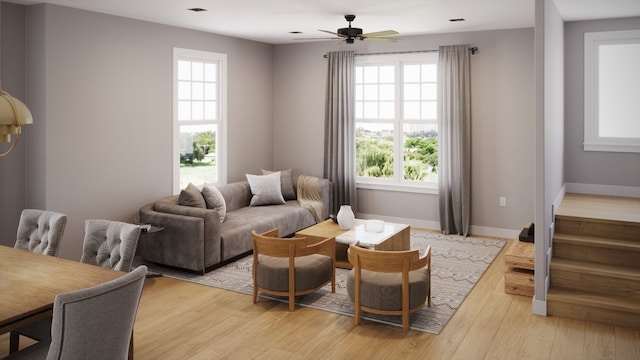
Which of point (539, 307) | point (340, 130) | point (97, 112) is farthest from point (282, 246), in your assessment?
point (340, 130)

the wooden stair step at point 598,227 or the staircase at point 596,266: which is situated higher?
the wooden stair step at point 598,227

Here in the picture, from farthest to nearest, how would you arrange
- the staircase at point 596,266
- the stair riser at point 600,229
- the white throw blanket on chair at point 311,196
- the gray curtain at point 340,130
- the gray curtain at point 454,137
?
the gray curtain at point 340,130 < the white throw blanket on chair at point 311,196 < the gray curtain at point 454,137 < the stair riser at point 600,229 < the staircase at point 596,266

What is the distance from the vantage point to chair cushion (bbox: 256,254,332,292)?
15.0ft

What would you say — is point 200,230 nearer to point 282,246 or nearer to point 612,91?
point 282,246

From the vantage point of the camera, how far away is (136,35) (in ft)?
19.9

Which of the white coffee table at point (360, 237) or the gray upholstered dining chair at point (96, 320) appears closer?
the gray upholstered dining chair at point (96, 320)

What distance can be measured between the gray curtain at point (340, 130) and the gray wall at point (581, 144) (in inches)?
111

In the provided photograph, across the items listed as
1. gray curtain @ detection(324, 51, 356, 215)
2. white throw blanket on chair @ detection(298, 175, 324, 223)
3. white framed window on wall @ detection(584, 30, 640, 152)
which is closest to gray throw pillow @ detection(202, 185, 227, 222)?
white throw blanket on chair @ detection(298, 175, 324, 223)

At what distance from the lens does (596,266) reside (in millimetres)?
4617

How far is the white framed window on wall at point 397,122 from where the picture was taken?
7.48 m

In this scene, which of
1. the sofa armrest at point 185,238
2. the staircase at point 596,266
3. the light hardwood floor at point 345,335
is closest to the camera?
the light hardwood floor at point 345,335

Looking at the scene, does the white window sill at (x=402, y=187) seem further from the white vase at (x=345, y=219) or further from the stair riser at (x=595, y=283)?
the stair riser at (x=595, y=283)

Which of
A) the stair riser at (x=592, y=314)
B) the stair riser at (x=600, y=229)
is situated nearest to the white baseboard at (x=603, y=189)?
the stair riser at (x=600, y=229)

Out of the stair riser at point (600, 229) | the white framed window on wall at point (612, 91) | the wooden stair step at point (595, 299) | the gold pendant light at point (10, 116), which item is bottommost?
the wooden stair step at point (595, 299)
